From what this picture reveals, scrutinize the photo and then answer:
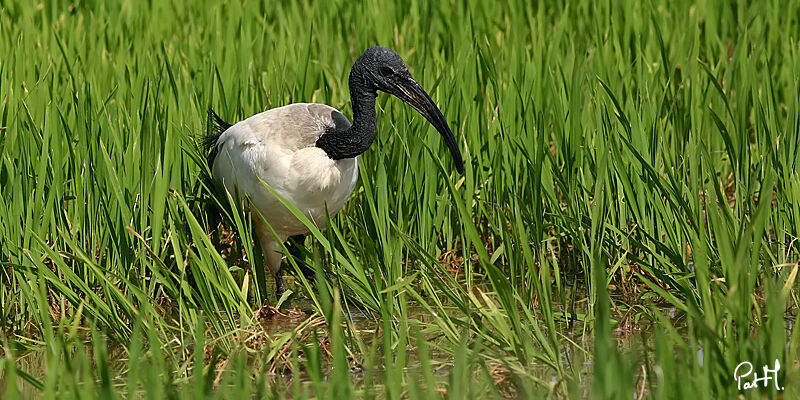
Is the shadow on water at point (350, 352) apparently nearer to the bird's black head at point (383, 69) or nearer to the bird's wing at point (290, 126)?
the bird's wing at point (290, 126)

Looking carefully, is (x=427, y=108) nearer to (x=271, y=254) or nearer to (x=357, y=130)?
(x=357, y=130)

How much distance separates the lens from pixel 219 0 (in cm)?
580

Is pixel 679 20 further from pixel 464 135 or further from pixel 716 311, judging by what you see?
pixel 716 311

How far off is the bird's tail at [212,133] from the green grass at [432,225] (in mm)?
55

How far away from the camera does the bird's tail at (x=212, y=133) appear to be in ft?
13.2

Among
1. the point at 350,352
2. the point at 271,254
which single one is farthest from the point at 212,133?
the point at 350,352

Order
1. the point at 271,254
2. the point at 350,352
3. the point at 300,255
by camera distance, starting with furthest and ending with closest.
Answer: the point at 300,255, the point at 271,254, the point at 350,352

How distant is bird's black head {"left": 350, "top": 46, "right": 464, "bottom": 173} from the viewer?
356cm

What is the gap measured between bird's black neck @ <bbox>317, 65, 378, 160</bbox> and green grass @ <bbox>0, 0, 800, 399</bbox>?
5.5 inches

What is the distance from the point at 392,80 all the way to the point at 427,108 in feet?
0.57

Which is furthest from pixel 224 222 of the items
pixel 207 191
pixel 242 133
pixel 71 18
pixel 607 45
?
pixel 71 18

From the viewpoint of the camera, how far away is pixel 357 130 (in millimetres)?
3600

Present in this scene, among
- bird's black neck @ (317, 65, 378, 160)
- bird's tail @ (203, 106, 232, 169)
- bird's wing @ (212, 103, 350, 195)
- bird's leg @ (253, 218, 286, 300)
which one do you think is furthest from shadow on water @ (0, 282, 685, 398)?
bird's tail @ (203, 106, 232, 169)

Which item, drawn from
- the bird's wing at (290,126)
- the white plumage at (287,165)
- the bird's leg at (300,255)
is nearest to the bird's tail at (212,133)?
the white plumage at (287,165)
